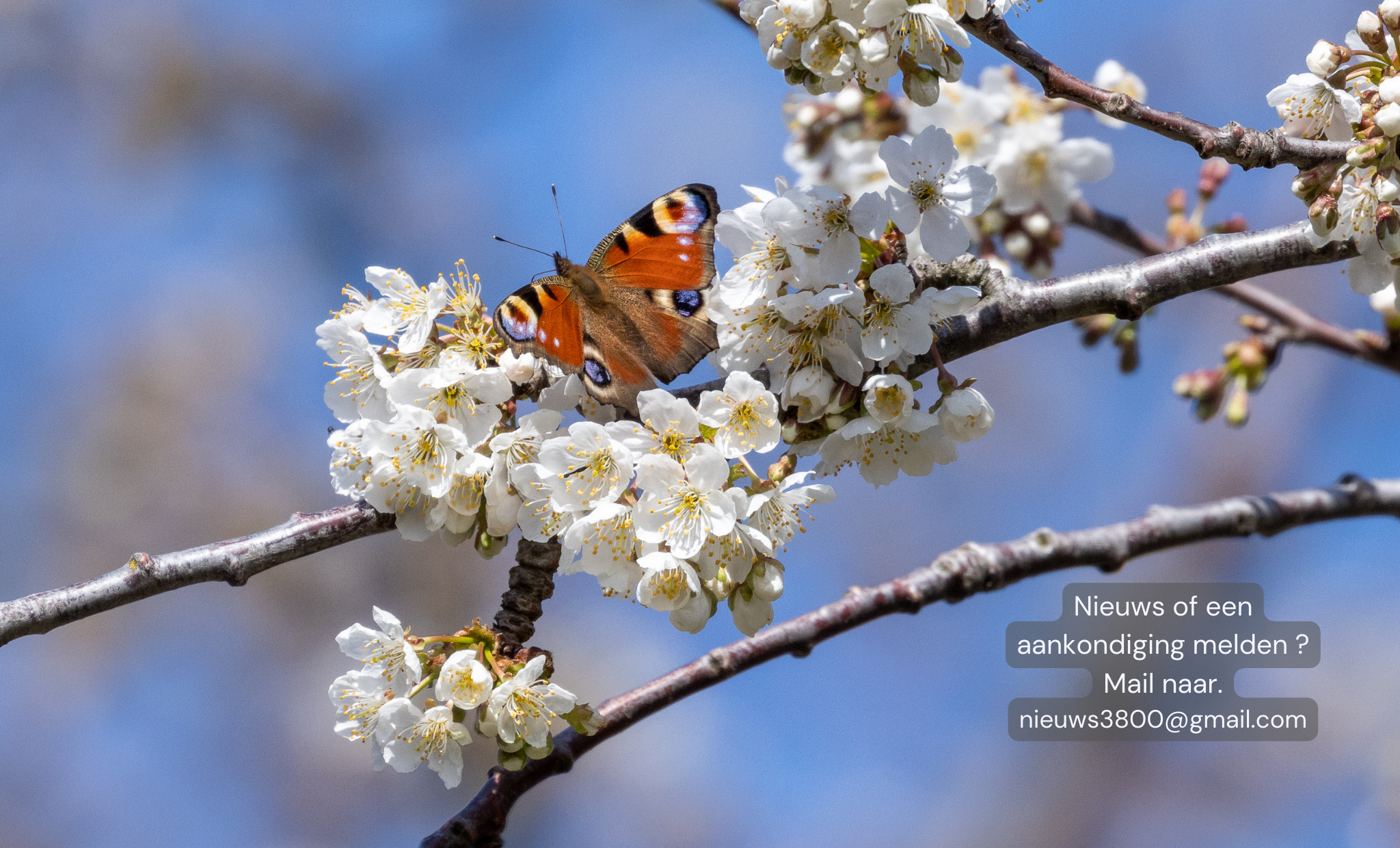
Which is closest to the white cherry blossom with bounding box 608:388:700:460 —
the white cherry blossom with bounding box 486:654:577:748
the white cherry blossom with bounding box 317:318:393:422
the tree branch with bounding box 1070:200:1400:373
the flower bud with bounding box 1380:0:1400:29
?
the white cherry blossom with bounding box 486:654:577:748

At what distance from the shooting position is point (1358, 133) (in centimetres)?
174

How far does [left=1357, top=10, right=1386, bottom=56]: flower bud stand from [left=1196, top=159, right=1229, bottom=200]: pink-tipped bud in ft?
5.58

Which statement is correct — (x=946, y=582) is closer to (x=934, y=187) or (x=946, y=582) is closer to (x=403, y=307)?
(x=934, y=187)

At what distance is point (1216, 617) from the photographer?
3855mm

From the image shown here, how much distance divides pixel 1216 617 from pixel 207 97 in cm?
855

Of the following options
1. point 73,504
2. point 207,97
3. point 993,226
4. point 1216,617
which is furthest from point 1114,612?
point 207,97

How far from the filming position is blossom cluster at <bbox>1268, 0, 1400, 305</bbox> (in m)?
1.69

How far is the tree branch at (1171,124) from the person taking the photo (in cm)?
163

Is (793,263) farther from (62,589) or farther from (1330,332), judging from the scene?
(1330,332)

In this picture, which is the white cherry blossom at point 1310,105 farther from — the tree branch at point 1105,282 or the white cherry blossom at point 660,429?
the white cherry blossom at point 660,429

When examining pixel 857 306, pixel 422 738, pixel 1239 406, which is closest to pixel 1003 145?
pixel 1239 406

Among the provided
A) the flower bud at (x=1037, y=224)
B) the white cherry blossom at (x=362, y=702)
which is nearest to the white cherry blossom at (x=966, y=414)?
the white cherry blossom at (x=362, y=702)

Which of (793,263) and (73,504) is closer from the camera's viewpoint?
(793,263)

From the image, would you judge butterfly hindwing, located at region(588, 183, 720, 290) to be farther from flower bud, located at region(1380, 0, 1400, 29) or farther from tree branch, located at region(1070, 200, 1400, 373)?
tree branch, located at region(1070, 200, 1400, 373)
